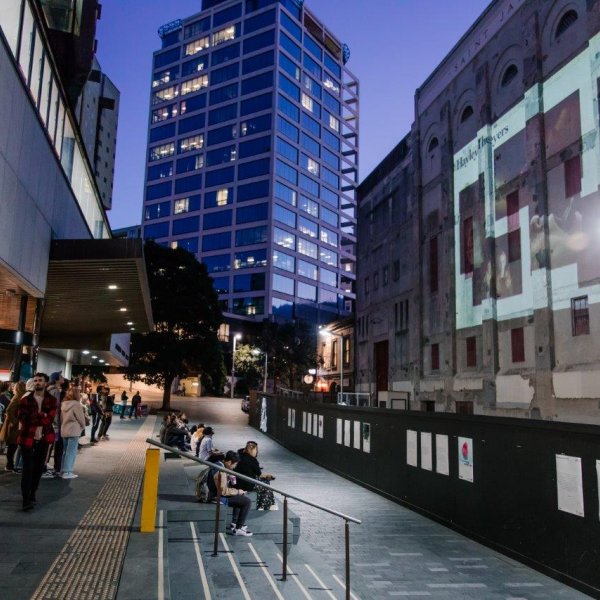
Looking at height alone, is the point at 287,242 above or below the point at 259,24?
below

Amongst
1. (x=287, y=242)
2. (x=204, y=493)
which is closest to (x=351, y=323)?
(x=204, y=493)

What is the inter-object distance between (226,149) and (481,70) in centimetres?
8379

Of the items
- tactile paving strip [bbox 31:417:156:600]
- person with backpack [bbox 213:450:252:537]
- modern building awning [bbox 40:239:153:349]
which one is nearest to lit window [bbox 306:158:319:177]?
modern building awning [bbox 40:239:153:349]

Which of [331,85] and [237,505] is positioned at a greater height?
[331,85]

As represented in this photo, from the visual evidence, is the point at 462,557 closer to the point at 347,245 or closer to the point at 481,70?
the point at 481,70

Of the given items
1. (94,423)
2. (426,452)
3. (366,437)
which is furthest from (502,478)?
(94,423)

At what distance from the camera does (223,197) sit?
10775 centimetres

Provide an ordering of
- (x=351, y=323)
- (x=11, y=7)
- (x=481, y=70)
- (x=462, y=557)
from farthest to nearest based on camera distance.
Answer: (x=351, y=323) → (x=481, y=70) → (x=11, y=7) → (x=462, y=557)

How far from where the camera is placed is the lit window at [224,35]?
375 ft

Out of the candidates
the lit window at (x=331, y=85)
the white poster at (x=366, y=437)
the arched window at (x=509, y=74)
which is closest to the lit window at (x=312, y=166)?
the lit window at (x=331, y=85)

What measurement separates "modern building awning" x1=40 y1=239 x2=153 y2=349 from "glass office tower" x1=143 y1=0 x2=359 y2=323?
70.1 metres

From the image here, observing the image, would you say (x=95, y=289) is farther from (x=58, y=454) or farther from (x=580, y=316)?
(x=580, y=316)

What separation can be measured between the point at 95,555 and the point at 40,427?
9.16 ft

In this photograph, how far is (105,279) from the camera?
57.1ft
